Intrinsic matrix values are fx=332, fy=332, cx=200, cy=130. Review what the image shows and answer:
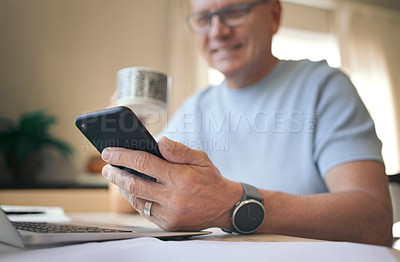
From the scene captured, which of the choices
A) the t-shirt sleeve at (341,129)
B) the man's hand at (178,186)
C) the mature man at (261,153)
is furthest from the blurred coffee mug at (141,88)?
the t-shirt sleeve at (341,129)

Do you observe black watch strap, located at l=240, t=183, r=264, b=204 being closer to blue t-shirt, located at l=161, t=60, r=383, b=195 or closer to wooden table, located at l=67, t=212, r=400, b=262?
wooden table, located at l=67, t=212, r=400, b=262

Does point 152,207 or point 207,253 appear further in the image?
point 152,207

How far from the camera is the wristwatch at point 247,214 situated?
438 mm

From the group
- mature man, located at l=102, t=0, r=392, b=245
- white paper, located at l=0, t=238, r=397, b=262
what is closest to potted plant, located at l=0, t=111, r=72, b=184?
mature man, located at l=102, t=0, r=392, b=245

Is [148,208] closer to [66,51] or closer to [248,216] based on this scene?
[248,216]

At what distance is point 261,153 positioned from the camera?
771mm

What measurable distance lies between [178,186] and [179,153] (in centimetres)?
4

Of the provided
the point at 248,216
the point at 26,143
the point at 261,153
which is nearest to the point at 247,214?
the point at 248,216

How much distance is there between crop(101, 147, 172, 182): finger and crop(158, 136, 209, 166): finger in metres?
0.01

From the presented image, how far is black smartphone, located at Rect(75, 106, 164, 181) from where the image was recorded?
36 centimetres

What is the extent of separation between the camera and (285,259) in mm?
263

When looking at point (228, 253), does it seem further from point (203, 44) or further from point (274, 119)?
point (203, 44)

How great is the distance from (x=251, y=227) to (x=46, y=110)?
7.18 ft

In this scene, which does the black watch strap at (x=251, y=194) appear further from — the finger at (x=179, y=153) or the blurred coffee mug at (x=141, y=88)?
the blurred coffee mug at (x=141, y=88)
